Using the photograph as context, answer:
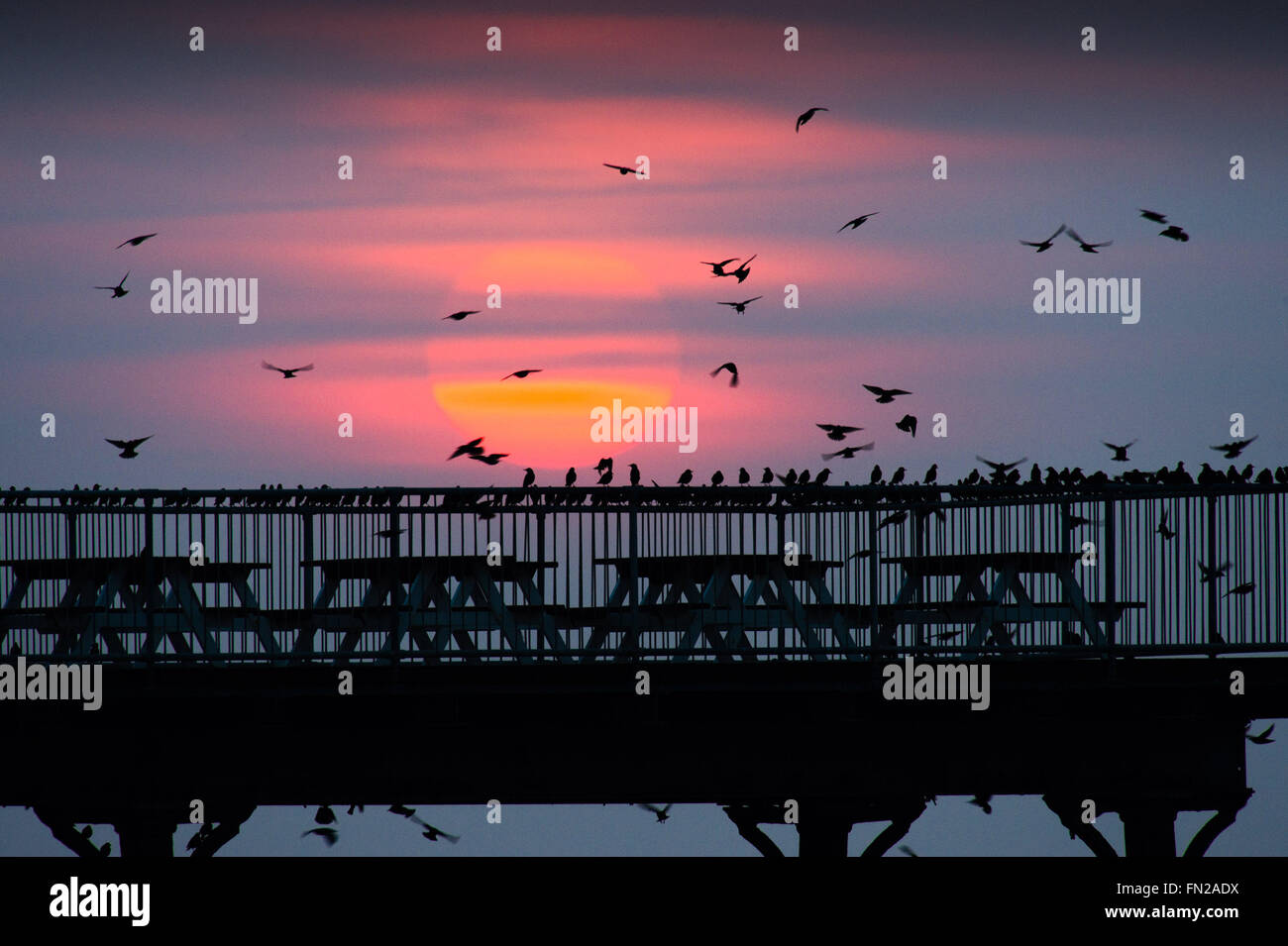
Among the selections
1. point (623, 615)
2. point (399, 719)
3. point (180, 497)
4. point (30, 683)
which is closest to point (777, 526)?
point (623, 615)

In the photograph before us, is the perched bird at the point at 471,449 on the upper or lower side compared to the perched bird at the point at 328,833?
upper

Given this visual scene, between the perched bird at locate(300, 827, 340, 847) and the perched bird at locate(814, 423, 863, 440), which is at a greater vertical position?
the perched bird at locate(814, 423, 863, 440)

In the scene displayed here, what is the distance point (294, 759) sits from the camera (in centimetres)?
2300

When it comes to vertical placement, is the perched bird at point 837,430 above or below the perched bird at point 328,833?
above

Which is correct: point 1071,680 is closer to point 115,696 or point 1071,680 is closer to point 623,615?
point 623,615

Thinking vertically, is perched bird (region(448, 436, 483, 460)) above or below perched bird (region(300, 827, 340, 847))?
above
